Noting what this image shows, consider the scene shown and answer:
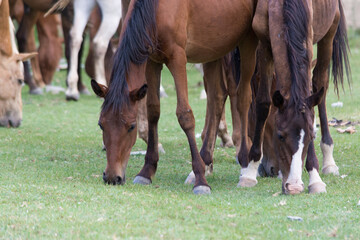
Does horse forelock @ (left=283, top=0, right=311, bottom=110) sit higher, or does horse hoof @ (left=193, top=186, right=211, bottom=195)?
horse forelock @ (left=283, top=0, right=311, bottom=110)

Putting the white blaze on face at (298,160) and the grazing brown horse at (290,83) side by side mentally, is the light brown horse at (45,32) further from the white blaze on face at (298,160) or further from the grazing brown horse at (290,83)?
the white blaze on face at (298,160)

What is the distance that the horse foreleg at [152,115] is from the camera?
18.7 feet

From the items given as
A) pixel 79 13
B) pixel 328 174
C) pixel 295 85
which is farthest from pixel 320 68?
pixel 79 13

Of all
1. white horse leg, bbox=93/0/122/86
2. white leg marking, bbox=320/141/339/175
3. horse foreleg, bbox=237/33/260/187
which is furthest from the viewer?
white horse leg, bbox=93/0/122/86

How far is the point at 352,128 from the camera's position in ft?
27.2

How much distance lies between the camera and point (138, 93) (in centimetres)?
514

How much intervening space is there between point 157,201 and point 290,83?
52.8 inches

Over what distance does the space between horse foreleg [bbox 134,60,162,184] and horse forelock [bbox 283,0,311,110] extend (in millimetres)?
1228

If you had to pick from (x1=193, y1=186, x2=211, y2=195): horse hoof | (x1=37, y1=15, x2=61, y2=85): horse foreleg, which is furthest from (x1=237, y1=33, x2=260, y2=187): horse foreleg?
(x1=37, y1=15, x2=61, y2=85): horse foreleg

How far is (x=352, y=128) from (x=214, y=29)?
3.37 m

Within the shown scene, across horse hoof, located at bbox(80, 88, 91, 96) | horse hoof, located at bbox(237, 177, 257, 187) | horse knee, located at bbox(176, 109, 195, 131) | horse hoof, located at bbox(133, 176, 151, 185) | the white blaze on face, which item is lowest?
horse hoof, located at bbox(80, 88, 91, 96)

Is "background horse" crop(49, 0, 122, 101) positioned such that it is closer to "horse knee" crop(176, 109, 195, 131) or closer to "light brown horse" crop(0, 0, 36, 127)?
"light brown horse" crop(0, 0, 36, 127)

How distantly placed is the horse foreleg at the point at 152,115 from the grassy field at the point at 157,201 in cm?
13

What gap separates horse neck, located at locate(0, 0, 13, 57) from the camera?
876cm
